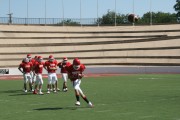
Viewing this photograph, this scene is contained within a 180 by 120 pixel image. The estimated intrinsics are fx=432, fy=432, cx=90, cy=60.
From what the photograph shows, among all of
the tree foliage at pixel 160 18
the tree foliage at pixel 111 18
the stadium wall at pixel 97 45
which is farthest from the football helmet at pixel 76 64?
the tree foliage at pixel 160 18

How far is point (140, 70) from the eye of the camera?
52.2 metres

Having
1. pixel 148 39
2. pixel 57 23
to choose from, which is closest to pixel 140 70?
pixel 148 39

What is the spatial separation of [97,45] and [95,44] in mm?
313

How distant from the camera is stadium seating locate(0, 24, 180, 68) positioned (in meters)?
55.9

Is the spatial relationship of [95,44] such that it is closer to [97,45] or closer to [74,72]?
[97,45]

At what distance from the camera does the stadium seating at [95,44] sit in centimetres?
5594

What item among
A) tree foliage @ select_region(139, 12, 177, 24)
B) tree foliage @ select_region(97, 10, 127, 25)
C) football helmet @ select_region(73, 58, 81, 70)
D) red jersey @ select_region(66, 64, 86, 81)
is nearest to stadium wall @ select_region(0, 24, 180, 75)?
tree foliage @ select_region(97, 10, 127, 25)

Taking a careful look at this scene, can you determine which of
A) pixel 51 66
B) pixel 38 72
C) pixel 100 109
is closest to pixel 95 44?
pixel 51 66

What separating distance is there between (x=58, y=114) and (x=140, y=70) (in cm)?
3793

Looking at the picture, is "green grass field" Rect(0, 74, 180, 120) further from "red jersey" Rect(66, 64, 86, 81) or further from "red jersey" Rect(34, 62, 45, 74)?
Answer: "red jersey" Rect(34, 62, 45, 74)

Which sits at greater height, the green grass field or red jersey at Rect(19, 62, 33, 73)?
red jersey at Rect(19, 62, 33, 73)

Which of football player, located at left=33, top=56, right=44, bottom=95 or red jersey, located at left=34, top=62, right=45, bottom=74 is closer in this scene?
football player, located at left=33, top=56, right=44, bottom=95

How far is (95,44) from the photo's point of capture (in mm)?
59188

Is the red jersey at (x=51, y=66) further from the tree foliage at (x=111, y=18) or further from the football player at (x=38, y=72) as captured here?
the tree foliage at (x=111, y=18)
